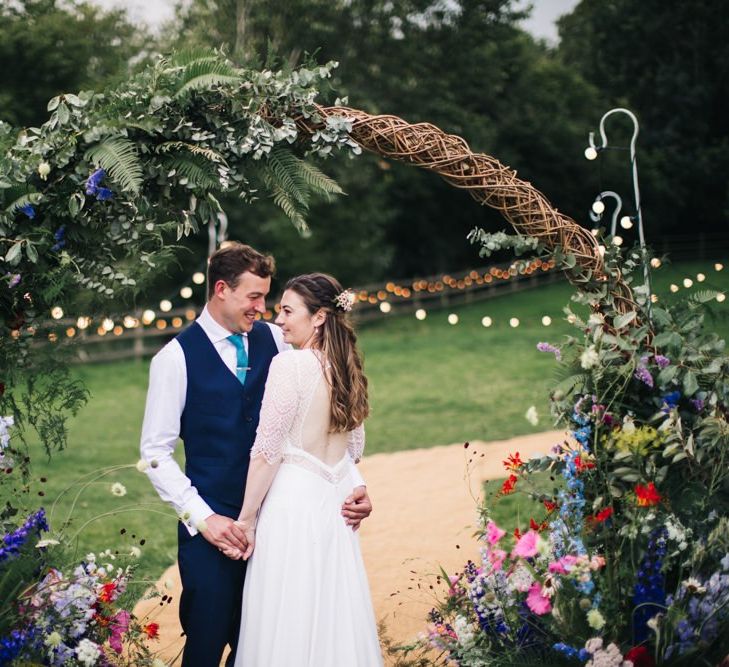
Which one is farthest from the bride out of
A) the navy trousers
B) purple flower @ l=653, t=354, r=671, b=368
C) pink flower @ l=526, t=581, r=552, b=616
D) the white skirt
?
purple flower @ l=653, t=354, r=671, b=368

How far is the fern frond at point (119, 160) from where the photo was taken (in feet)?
9.98

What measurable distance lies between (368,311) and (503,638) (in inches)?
720

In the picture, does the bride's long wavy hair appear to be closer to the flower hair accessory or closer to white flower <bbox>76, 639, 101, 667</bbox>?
the flower hair accessory

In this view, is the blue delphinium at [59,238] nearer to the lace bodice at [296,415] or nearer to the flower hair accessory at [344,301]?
the lace bodice at [296,415]

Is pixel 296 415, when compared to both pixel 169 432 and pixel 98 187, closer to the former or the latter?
pixel 169 432

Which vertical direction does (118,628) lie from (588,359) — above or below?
below

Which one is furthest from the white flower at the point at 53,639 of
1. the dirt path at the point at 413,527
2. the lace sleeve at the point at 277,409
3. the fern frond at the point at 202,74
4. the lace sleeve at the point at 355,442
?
the fern frond at the point at 202,74

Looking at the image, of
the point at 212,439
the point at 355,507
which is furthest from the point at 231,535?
the point at 355,507

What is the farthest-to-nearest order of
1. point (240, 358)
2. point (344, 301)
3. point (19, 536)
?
point (240, 358)
point (344, 301)
point (19, 536)

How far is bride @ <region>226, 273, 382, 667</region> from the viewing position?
128 inches

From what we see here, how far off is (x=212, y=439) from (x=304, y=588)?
66 cm

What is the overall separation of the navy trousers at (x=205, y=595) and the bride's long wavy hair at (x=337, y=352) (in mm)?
671

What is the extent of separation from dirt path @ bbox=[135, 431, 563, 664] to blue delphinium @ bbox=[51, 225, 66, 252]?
1480 mm

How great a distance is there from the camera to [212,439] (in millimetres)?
3453
